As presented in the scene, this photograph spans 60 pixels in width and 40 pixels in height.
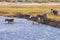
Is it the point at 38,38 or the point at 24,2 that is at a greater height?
the point at 38,38

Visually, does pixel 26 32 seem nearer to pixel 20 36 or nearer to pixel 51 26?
pixel 20 36

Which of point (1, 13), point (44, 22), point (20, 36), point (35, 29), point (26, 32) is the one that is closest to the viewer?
point (20, 36)

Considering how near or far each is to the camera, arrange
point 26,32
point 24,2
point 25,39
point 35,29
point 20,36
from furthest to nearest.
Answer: point 24,2, point 35,29, point 26,32, point 20,36, point 25,39

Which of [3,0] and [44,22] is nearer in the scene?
[44,22]

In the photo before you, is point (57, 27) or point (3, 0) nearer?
point (57, 27)

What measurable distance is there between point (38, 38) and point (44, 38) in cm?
45

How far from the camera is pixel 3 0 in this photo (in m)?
64.9

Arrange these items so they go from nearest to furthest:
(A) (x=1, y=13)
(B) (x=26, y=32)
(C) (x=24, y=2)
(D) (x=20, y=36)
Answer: (D) (x=20, y=36)
(B) (x=26, y=32)
(A) (x=1, y=13)
(C) (x=24, y=2)

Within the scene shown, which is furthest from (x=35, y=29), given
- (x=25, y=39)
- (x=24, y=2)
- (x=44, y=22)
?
(x=24, y=2)

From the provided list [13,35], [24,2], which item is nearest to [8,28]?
[13,35]

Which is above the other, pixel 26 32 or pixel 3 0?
pixel 26 32

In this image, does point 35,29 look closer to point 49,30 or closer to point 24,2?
point 49,30

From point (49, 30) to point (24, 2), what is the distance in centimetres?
3763

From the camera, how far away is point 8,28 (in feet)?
93.4
